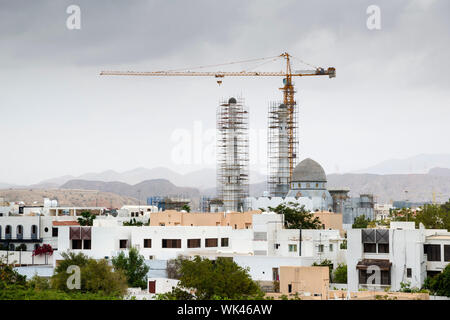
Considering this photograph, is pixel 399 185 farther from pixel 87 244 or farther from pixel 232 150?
pixel 87 244

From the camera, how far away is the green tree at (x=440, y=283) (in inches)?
1217

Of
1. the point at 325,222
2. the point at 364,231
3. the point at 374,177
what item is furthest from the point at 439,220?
the point at 374,177

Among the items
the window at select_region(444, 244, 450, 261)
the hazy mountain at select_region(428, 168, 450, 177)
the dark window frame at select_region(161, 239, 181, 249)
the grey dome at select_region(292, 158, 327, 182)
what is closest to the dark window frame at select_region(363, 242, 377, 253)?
the window at select_region(444, 244, 450, 261)

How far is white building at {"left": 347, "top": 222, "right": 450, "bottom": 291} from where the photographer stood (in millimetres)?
32781

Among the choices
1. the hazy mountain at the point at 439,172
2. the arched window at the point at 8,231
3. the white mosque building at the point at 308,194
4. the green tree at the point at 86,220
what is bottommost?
the arched window at the point at 8,231

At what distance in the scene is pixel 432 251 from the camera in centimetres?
3375

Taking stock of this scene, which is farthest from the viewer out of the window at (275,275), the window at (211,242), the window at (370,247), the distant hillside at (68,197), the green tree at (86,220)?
the distant hillside at (68,197)

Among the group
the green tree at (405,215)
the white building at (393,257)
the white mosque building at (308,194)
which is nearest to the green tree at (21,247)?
the white mosque building at (308,194)

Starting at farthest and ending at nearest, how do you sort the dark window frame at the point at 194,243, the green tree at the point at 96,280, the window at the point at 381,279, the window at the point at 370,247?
the dark window frame at the point at 194,243 → the window at the point at 370,247 → the window at the point at 381,279 → the green tree at the point at 96,280

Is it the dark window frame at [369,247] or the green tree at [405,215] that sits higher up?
the green tree at [405,215]

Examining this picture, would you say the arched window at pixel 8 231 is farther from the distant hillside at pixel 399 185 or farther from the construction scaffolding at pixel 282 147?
the distant hillside at pixel 399 185

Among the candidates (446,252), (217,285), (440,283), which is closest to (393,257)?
(446,252)
